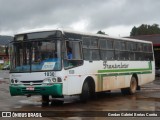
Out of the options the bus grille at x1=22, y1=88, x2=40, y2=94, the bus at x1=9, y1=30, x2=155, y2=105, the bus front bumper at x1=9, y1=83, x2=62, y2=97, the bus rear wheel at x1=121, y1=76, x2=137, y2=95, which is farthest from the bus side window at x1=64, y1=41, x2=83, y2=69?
the bus rear wheel at x1=121, y1=76, x2=137, y2=95

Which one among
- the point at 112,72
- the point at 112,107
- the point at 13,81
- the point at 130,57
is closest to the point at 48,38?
the point at 13,81

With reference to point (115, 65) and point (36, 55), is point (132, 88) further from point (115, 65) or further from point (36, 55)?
point (36, 55)

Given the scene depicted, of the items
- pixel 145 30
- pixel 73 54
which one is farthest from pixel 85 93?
pixel 145 30

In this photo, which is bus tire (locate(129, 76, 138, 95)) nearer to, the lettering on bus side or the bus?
the lettering on bus side

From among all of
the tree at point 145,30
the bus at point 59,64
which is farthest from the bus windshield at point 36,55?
the tree at point 145,30

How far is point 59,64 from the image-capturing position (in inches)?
610

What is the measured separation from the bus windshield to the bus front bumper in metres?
0.64

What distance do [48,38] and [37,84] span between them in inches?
69.9

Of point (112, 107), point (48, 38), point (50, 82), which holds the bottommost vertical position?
point (112, 107)

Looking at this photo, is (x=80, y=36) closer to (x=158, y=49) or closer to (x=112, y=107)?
(x=112, y=107)

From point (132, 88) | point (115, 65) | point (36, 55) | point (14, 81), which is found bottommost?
point (132, 88)

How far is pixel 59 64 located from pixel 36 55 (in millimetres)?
1014

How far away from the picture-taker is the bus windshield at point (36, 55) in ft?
51.0

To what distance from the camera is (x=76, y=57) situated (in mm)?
16531
